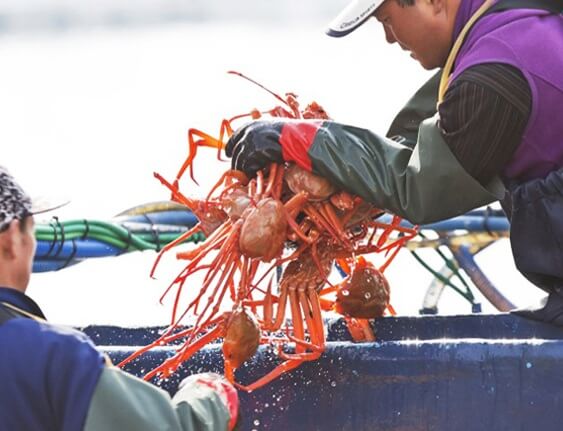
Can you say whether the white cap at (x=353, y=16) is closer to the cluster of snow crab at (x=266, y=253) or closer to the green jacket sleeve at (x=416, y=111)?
the cluster of snow crab at (x=266, y=253)

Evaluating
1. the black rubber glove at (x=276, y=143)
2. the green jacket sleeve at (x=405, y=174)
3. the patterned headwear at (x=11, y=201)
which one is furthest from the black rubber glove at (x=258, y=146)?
the patterned headwear at (x=11, y=201)

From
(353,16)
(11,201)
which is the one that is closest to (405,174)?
(353,16)

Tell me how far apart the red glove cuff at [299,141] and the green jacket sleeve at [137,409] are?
3.68 feet

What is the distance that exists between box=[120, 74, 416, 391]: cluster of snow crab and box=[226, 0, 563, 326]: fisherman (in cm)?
9

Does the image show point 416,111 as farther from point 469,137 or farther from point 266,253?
point 266,253

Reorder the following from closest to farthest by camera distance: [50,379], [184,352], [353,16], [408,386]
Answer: [50,379] → [408,386] → [184,352] → [353,16]

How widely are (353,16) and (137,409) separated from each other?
1.61m

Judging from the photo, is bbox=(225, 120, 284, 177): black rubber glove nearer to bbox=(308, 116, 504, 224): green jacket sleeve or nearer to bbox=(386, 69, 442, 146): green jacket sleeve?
bbox=(308, 116, 504, 224): green jacket sleeve

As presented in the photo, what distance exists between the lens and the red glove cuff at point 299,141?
437 centimetres

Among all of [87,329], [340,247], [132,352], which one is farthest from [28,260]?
[87,329]

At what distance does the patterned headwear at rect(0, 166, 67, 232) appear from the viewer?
329cm

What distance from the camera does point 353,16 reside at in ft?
14.6

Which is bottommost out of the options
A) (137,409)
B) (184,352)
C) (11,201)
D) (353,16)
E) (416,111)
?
(184,352)

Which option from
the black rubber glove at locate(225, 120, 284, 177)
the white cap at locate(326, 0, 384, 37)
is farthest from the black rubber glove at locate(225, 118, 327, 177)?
the white cap at locate(326, 0, 384, 37)
